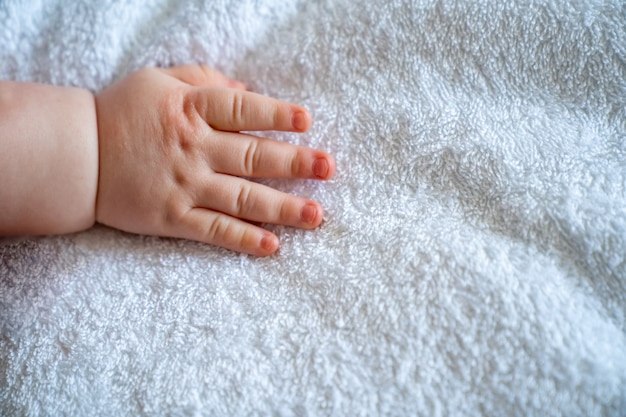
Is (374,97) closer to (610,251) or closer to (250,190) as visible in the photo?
(250,190)

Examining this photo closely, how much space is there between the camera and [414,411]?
48 centimetres

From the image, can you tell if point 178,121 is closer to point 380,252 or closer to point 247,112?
point 247,112

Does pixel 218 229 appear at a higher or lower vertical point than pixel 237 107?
lower

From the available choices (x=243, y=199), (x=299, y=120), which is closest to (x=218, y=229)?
(x=243, y=199)

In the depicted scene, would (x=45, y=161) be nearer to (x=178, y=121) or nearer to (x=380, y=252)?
(x=178, y=121)

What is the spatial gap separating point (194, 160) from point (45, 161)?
6.5 inches

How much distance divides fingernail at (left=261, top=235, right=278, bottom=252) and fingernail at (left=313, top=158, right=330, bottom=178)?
0.09m

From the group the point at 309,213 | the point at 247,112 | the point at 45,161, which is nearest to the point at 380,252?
the point at 309,213

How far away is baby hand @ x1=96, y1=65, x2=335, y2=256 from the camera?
0.60 meters

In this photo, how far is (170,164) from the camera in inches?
24.3

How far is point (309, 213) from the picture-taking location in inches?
22.7

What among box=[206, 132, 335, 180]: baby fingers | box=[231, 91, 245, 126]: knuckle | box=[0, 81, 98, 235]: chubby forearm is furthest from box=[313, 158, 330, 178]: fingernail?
box=[0, 81, 98, 235]: chubby forearm

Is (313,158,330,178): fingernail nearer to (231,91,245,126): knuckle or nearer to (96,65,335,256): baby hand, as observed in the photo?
(96,65,335,256): baby hand

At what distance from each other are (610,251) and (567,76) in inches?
7.8
